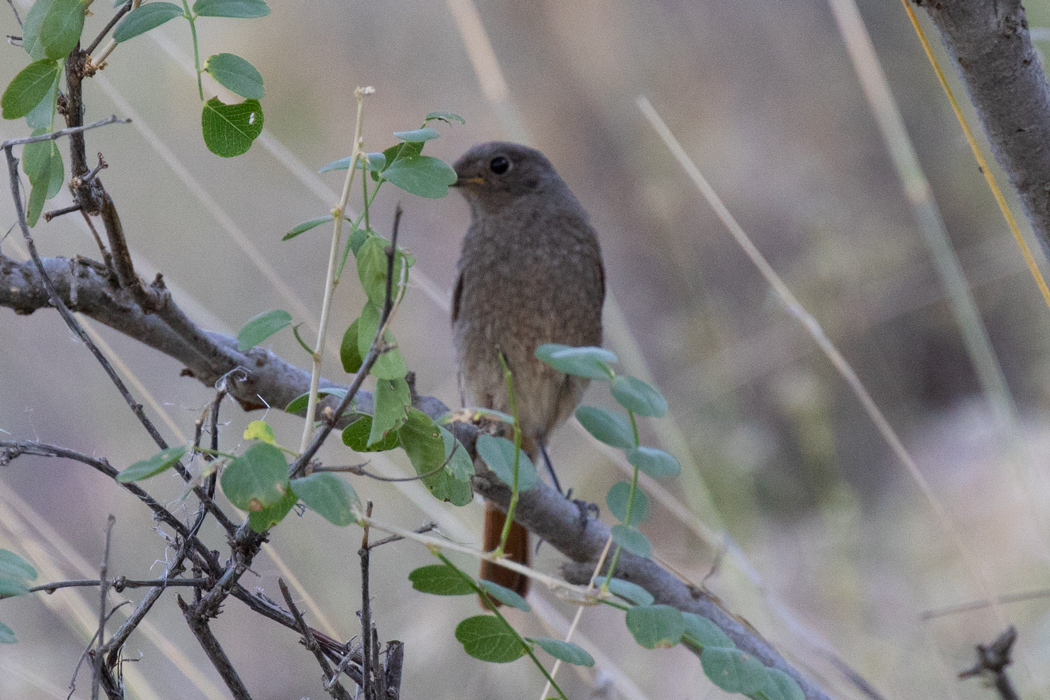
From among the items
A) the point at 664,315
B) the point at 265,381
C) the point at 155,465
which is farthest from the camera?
the point at 664,315

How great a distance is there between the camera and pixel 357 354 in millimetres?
1017

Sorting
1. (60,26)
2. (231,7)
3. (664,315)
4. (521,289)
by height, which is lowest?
(60,26)

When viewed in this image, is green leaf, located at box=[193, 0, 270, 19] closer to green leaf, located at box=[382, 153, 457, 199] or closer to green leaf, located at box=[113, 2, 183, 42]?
green leaf, located at box=[113, 2, 183, 42]

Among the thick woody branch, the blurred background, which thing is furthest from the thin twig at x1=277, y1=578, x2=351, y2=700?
the blurred background

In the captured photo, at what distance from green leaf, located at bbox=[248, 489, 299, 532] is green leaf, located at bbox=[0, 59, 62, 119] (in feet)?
1.44

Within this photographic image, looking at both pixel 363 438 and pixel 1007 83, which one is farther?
pixel 1007 83

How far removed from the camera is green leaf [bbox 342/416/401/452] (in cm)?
96

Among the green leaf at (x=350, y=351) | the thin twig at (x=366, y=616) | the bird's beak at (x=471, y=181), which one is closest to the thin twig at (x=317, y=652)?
the thin twig at (x=366, y=616)

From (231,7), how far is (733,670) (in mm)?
785

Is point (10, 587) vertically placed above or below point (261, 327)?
below

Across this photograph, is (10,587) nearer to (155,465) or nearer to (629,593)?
(155,465)

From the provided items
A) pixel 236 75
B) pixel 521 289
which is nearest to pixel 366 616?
pixel 236 75

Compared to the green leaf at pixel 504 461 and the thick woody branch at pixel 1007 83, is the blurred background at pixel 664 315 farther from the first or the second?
the green leaf at pixel 504 461

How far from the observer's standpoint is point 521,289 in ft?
8.80
